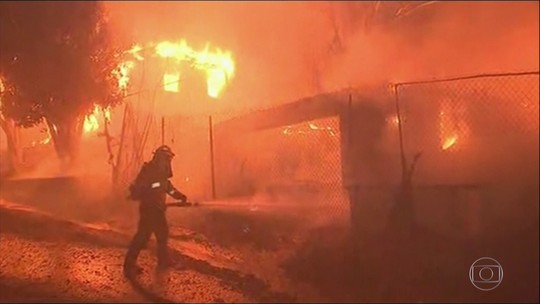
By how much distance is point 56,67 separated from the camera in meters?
12.6

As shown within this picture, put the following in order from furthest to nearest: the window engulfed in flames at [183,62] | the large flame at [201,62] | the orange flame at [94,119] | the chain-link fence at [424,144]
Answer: the large flame at [201,62] < the window engulfed in flames at [183,62] < the orange flame at [94,119] < the chain-link fence at [424,144]

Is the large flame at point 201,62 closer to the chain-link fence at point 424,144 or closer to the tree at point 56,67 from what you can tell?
the tree at point 56,67

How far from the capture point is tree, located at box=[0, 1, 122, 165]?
1200 centimetres

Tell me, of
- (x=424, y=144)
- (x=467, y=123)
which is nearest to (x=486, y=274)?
(x=424, y=144)

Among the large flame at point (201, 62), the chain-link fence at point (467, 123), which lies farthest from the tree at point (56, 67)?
the chain-link fence at point (467, 123)

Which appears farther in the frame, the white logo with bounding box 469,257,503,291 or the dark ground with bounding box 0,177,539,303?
the white logo with bounding box 469,257,503,291

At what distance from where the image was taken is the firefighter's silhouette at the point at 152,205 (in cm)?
607

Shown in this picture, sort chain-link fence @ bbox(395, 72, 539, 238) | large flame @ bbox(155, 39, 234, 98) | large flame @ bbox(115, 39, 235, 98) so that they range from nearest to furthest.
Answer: chain-link fence @ bbox(395, 72, 539, 238) → large flame @ bbox(115, 39, 235, 98) → large flame @ bbox(155, 39, 234, 98)

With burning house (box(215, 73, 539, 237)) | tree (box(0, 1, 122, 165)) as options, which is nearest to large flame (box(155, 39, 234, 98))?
tree (box(0, 1, 122, 165))

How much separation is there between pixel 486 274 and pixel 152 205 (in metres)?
3.94

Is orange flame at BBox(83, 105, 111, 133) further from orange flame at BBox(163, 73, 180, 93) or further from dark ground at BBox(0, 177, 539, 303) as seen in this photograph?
orange flame at BBox(163, 73, 180, 93)

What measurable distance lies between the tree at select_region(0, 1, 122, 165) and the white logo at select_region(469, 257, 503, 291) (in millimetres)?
9409

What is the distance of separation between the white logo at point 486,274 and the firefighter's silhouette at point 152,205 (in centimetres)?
350

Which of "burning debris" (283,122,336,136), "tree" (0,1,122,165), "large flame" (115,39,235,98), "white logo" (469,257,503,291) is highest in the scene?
"large flame" (115,39,235,98)
